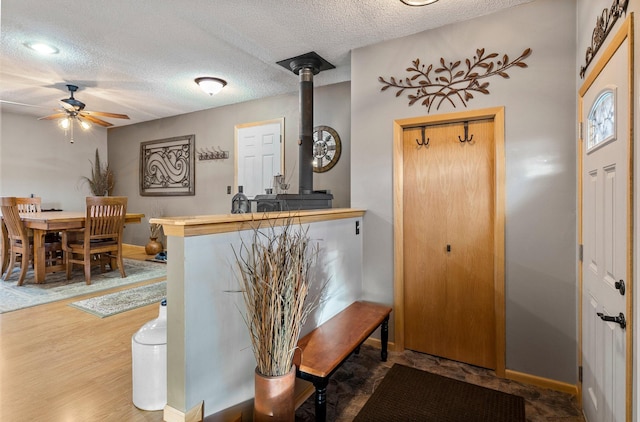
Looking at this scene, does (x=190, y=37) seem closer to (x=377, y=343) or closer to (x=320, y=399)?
(x=320, y=399)

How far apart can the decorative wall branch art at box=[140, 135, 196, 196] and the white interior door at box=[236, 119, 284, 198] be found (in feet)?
3.75

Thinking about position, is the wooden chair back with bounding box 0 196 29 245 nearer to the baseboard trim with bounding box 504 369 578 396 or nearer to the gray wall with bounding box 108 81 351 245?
the gray wall with bounding box 108 81 351 245

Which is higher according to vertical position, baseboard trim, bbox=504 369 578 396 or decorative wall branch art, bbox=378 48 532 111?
decorative wall branch art, bbox=378 48 532 111

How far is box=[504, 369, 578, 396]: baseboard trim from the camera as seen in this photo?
2.19m

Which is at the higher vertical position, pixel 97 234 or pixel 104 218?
pixel 104 218

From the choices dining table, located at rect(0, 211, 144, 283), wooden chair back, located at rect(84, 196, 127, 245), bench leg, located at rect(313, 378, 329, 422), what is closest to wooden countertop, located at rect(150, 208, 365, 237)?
bench leg, located at rect(313, 378, 329, 422)

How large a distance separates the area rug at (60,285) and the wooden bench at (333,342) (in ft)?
10.2

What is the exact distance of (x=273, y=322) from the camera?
1.53m

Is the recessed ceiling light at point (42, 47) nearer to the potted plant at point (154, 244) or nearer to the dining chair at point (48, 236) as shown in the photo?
the dining chair at point (48, 236)

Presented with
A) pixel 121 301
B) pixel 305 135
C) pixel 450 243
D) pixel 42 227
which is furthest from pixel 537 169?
pixel 42 227

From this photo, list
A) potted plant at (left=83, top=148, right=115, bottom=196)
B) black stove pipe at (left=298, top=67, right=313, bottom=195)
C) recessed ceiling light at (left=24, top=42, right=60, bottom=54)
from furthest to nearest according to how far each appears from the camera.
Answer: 1. potted plant at (left=83, top=148, right=115, bottom=196)
2. black stove pipe at (left=298, top=67, right=313, bottom=195)
3. recessed ceiling light at (left=24, top=42, right=60, bottom=54)

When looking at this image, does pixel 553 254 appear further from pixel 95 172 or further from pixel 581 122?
pixel 95 172

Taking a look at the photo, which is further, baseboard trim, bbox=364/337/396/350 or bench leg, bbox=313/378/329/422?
baseboard trim, bbox=364/337/396/350

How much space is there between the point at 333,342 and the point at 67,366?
6.00ft
